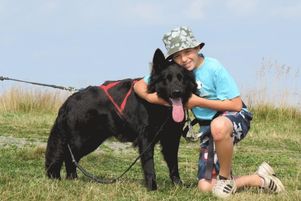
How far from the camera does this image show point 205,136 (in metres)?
5.37

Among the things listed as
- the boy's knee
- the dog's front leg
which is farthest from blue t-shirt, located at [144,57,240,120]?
the dog's front leg

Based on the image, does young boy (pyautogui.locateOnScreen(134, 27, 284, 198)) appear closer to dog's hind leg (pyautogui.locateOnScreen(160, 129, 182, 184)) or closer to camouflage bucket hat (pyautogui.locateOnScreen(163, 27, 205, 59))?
camouflage bucket hat (pyautogui.locateOnScreen(163, 27, 205, 59))

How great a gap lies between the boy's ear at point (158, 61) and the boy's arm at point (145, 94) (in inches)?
7.7

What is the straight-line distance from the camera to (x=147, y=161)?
5.27m

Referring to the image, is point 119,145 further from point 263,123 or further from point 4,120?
point 263,123

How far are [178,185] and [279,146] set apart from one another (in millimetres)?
5470

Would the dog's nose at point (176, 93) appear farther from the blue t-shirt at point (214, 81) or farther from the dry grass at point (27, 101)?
the dry grass at point (27, 101)

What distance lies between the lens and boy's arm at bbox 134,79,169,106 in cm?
503

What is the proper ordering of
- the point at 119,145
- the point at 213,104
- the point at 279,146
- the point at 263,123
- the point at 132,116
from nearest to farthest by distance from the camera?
the point at 213,104 < the point at 132,116 < the point at 119,145 < the point at 279,146 < the point at 263,123

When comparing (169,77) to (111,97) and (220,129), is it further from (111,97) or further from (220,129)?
(111,97)

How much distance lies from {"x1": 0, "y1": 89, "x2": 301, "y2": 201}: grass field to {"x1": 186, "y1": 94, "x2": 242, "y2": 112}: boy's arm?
0.72 metres

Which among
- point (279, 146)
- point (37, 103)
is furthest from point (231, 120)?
point (37, 103)

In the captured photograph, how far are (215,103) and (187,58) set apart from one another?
44 cm

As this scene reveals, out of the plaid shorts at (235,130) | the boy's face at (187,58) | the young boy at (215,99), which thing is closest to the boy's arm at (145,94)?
the young boy at (215,99)
